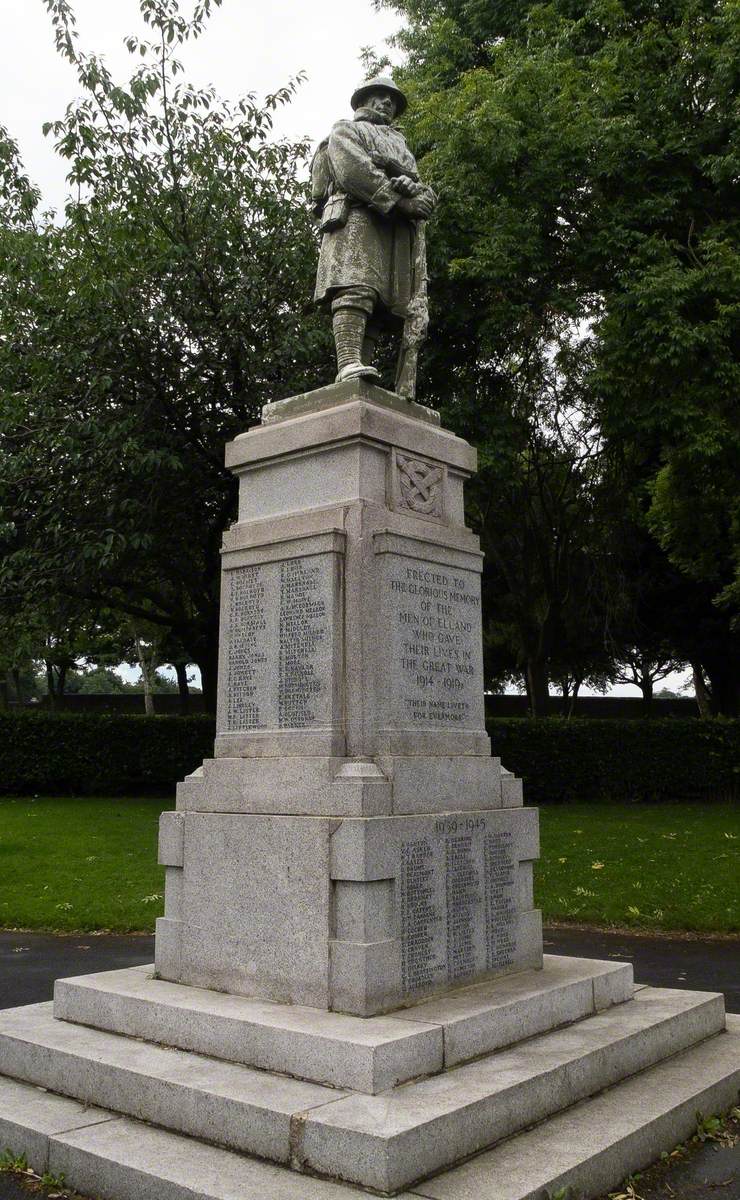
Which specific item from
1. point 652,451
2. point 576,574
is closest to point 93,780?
point 576,574

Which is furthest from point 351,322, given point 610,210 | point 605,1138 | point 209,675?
point 209,675

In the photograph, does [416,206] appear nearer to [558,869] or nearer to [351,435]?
[351,435]

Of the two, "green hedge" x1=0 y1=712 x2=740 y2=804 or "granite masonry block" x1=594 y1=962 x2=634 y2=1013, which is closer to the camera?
"granite masonry block" x1=594 y1=962 x2=634 y2=1013

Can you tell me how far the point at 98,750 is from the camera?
2233 cm

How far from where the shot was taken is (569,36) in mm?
17250

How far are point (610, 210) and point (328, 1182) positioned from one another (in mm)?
15060

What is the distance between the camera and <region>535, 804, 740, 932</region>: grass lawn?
11.4 meters

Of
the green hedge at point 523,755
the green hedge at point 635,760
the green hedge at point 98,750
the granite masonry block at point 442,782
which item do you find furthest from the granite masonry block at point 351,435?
the green hedge at point 98,750

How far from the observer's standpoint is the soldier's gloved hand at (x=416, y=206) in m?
7.16

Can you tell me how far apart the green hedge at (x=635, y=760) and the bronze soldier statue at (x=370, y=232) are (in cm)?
1501

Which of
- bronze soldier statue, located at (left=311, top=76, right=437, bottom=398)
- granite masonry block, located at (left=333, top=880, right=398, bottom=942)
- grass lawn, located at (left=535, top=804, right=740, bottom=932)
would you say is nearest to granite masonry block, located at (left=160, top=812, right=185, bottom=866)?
granite masonry block, located at (left=333, top=880, right=398, bottom=942)

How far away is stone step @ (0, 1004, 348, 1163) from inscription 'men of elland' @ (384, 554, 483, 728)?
7.12 ft

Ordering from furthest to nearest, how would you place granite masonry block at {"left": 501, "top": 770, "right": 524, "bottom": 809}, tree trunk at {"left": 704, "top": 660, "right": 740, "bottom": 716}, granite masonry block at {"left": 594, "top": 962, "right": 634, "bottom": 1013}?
tree trunk at {"left": 704, "top": 660, "right": 740, "bottom": 716}, granite masonry block at {"left": 501, "top": 770, "right": 524, "bottom": 809}, granite masonry block at {"left": 594, "top": 962, "right": 634, "bottom": 1013}

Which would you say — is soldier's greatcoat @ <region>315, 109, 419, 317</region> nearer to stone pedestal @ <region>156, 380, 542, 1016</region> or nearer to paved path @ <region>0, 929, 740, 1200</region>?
stone pedestal @ <region>156, 380, 542, 1016</region>
